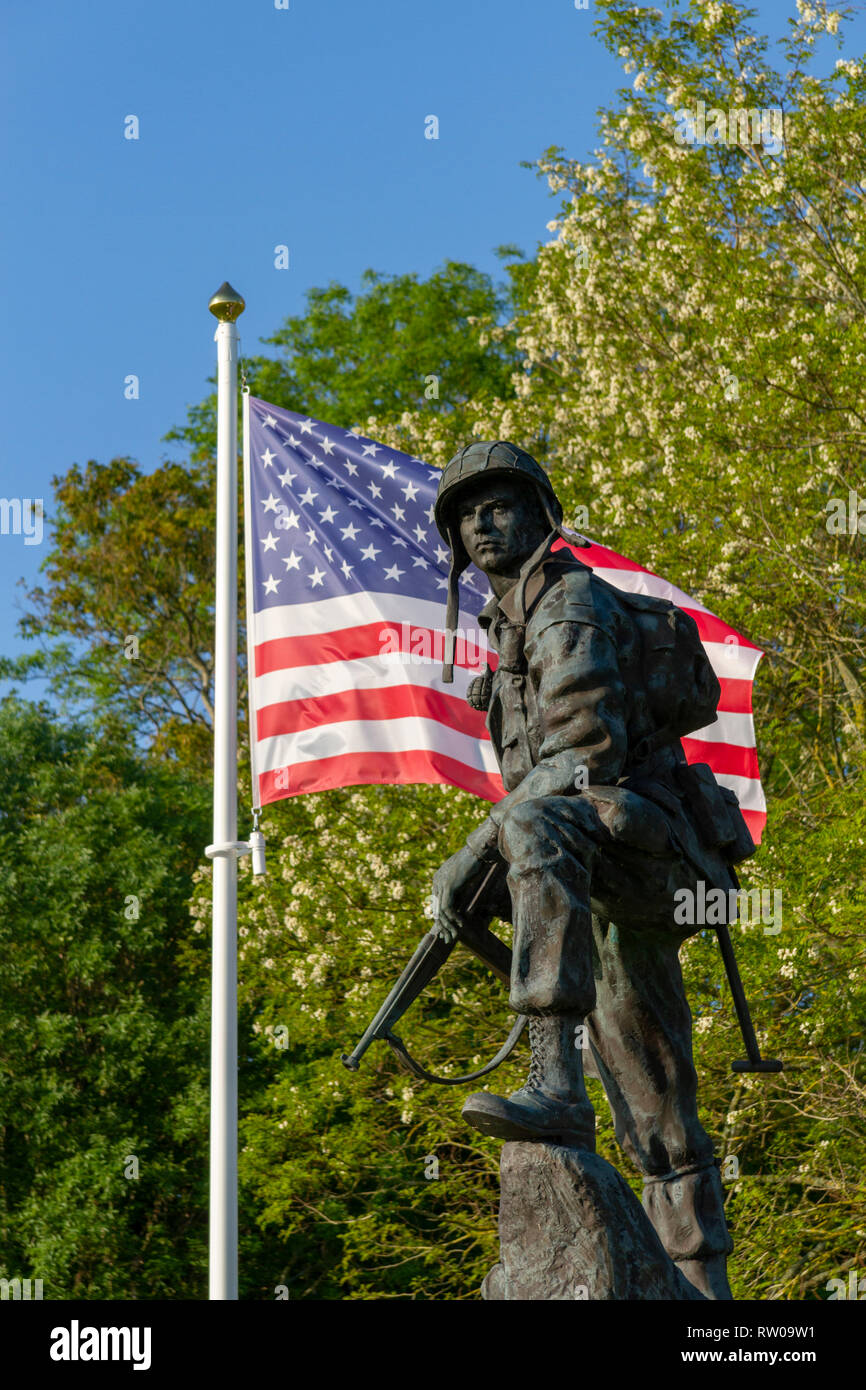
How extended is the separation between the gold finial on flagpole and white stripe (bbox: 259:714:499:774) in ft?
9.17

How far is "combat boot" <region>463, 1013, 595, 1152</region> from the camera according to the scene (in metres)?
4.50

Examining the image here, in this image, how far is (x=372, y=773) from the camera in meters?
10.6

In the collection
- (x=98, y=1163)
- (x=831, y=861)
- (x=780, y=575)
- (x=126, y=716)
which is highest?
(x=126, y=716)

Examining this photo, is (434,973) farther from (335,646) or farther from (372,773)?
(335,646)

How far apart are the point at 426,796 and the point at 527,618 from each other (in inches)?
490

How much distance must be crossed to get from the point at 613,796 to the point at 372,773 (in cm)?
561

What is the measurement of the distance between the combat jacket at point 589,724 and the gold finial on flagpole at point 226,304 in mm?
6163

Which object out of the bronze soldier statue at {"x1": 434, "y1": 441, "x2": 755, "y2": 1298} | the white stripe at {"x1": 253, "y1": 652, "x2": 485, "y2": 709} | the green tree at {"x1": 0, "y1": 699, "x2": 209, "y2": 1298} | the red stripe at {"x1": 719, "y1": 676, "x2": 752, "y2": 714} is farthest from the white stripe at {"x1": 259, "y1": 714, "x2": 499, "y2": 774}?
the green tree at {"x1": 0, "y1": 699, "x2": 209, "y2": 1298}

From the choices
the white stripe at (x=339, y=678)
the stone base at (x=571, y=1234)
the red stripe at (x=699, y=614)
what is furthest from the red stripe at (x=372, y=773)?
the stone base at (x=571, y=1234)

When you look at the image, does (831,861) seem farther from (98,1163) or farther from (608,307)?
(98,1163)

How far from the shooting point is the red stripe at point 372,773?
1045 cm

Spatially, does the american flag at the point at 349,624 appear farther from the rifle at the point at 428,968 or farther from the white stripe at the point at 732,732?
the rifle at the point at 428,968
